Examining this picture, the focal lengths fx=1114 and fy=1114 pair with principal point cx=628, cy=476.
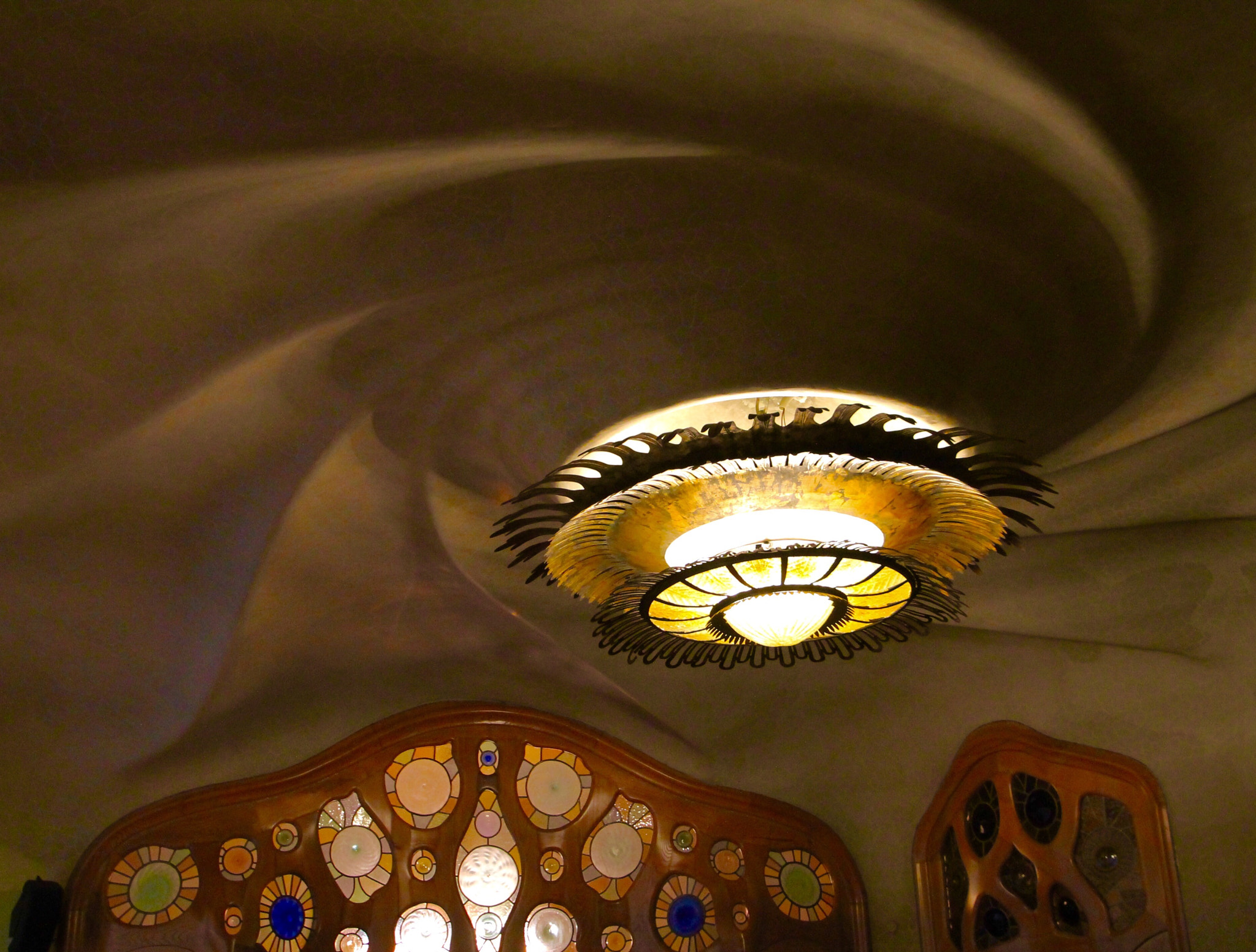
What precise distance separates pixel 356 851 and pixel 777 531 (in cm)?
342

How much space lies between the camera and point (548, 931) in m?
5.47

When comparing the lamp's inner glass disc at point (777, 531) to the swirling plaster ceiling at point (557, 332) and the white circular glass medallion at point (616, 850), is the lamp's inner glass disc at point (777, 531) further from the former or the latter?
the white circular glass medallion at point (616, 850)

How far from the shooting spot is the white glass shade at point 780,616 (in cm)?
311

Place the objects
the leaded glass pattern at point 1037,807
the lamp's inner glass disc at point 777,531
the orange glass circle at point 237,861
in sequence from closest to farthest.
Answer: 1. the lamp's inner glass disc at point 777,531
2. the leaded glass pattern at point 1037,807
3. the orange glass circle at point 237,861

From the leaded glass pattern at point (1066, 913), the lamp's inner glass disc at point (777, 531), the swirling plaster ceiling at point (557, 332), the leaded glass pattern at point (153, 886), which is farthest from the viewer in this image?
the leaded glass pattern at point (153, 886)

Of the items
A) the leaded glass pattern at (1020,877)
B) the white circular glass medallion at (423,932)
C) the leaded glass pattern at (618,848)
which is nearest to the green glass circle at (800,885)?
the leaded glass pattern at (618,848)

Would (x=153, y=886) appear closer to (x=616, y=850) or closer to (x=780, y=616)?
(x=616, y=850)

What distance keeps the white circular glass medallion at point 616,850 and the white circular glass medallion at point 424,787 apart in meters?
0.80

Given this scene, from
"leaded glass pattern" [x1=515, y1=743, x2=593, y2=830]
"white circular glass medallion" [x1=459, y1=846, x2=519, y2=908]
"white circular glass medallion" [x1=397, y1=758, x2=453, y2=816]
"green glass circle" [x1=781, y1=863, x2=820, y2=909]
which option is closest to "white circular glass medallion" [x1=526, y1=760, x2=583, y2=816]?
"leaded glass pattern" [x1=515, y1=743, x2=593, y2=830]

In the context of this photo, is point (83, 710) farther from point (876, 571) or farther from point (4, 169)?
point (876, 571)

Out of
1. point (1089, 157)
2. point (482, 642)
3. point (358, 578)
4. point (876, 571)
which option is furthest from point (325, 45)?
point (482, 642)

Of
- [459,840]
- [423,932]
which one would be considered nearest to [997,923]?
[459,840]

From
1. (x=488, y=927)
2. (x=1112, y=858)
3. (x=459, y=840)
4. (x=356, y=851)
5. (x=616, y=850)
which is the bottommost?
(x=488, y=927)

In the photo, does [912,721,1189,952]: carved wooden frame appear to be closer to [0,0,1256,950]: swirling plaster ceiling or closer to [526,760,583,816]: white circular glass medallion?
[0,0,1256,950]: swirling plaster ceiling
